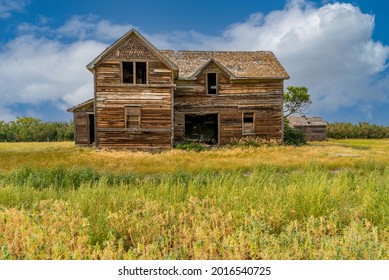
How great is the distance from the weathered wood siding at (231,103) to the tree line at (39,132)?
127ft

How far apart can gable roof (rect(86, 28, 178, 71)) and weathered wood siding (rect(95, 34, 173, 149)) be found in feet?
0.93

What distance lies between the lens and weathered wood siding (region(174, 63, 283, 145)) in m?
26.5

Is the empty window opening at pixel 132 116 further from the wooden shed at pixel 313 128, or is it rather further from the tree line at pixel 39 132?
the tree line at pixel 39 132

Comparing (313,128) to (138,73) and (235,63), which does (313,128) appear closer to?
(235,63)

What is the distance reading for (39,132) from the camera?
62531mm

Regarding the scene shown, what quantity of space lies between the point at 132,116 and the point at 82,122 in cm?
764

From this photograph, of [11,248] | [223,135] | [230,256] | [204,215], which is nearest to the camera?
[230,256]

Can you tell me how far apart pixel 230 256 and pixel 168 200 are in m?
2.95

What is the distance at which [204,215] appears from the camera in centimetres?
532

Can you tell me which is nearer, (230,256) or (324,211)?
(230,256)

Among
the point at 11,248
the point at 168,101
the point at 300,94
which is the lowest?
the point at 11,248

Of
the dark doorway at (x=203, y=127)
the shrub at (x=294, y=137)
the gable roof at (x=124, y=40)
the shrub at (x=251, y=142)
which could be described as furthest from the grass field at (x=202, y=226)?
the shrub at (x=294, y=137)
